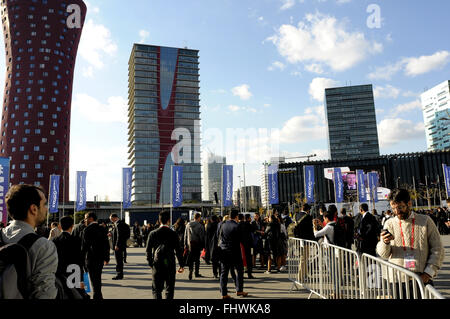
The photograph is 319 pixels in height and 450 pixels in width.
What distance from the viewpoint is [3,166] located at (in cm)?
1516

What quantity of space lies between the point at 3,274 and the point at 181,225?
39.2 feet

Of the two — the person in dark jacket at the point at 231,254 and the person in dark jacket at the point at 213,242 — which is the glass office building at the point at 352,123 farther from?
the person in dark jacket at the point at 231,254

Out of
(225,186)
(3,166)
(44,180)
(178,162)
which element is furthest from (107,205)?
(3,166)

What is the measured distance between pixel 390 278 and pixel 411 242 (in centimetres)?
49

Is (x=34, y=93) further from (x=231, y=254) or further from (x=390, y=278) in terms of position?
(x=390, y=278)

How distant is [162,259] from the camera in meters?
6.04

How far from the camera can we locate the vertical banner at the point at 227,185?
83.9 feet

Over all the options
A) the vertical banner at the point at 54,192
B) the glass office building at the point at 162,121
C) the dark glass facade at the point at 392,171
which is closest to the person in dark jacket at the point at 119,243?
the vertical banner at the point at 54,192

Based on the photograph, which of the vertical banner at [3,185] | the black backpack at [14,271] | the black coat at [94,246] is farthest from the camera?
the vertical banner at [3,185]

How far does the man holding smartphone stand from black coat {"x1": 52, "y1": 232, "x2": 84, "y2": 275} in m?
4.98

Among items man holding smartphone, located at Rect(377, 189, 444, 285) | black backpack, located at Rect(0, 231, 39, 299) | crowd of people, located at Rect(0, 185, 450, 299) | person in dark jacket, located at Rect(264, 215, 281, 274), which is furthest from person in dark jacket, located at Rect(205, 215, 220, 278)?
black backpack, located at Rect(0, 231, 39, 299)

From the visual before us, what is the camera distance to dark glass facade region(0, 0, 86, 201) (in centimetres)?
8662

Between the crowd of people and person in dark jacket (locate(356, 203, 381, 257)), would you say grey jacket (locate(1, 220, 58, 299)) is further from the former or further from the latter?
person in dark jacket (locate(356, 203, 381, 257))

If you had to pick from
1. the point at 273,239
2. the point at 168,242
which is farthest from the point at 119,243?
the point at 273,239
